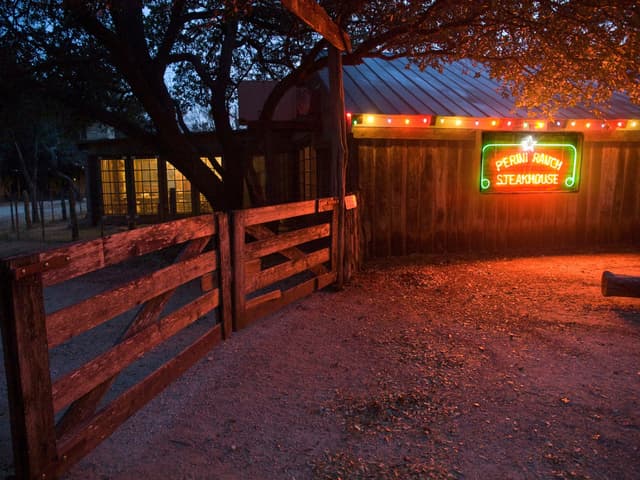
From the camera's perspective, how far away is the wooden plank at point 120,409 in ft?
8.62

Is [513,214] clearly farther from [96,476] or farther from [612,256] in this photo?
[96,476]

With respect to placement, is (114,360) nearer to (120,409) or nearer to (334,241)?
(120,409)

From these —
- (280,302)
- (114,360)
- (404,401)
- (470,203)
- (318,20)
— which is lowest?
(404,401)

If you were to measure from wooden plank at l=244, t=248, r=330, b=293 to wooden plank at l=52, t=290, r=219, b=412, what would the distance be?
97cm

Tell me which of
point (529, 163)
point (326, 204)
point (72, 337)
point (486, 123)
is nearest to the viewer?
point (72, 337)

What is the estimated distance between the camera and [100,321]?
9.60ft

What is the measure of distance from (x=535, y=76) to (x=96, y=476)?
27.4 ft

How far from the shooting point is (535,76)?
26.8ft

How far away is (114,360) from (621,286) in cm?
554

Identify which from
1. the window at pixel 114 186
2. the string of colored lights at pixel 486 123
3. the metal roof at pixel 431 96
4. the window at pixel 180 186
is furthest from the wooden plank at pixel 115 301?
the window at pixel 114 186

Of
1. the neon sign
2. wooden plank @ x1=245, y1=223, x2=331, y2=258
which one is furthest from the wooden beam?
the neon sign

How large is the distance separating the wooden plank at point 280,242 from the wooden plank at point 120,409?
1.16 meters

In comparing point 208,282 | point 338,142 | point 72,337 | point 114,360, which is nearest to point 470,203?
point 338,142

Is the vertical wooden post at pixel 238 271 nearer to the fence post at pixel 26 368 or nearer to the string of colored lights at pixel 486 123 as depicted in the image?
the fence post at pixel 26 368
